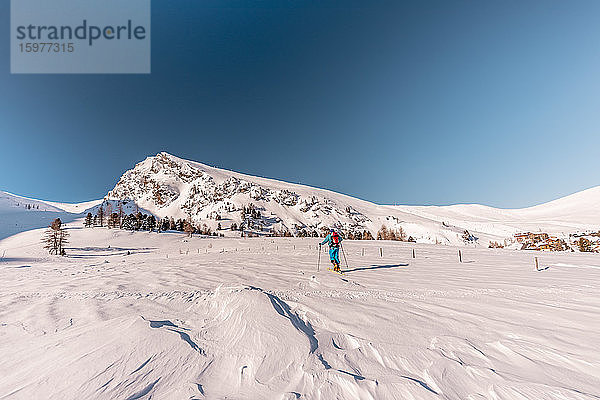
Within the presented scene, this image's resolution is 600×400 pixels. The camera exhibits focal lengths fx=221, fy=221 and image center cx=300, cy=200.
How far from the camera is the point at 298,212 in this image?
289ft

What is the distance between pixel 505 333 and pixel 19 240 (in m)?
50.4

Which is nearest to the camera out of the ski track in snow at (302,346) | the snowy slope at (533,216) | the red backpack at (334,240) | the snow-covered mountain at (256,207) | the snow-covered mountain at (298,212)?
the ski track in snow at (302,346)

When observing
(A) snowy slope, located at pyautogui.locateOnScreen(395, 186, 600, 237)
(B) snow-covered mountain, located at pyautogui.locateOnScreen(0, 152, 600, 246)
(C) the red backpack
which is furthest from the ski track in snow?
(A) snowy slope, located at pyautogui.locateOnScreen(395, 186, 600, 237)

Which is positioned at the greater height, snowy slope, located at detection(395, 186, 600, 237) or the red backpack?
the red backpack

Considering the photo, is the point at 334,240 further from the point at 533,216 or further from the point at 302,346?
the point at 533,216

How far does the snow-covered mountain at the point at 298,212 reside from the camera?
185ft

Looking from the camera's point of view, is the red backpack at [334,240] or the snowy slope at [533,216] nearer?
the red backpack at [334,240]

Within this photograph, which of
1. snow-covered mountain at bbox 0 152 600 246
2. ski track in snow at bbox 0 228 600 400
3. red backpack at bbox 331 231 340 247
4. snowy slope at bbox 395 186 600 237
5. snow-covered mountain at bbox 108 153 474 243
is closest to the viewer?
ski track in snow at bbox 0 228 600 400

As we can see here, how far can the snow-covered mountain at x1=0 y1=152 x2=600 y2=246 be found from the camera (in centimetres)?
5633

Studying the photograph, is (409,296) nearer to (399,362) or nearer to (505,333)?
(505,333)

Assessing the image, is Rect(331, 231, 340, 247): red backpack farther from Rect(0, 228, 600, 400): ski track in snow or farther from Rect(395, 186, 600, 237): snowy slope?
Rect(395, 186, 600, 237): snowy slope

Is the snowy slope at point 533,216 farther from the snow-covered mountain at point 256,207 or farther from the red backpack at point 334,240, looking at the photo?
the red backpack at point 334,240

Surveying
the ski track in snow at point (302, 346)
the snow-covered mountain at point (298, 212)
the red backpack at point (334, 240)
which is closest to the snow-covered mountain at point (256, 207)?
the snow-covered mountain at point (298, 212)

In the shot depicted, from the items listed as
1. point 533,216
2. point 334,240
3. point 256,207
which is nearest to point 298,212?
point 256,207
